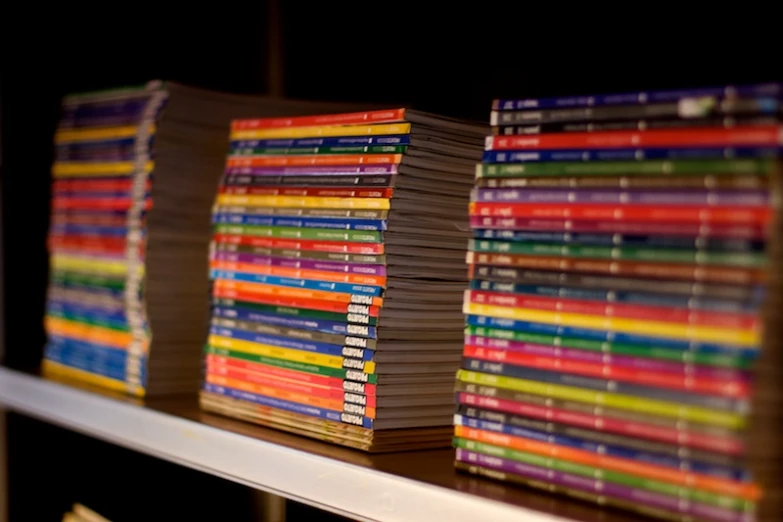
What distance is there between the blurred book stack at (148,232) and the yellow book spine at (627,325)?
59 cm

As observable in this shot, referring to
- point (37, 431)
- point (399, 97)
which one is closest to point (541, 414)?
point (399, 97)

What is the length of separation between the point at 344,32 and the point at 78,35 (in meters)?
0.61

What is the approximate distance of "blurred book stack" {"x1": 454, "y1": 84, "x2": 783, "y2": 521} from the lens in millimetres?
741

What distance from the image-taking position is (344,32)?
5.17ft

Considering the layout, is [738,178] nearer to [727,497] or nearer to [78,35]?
[727,497]

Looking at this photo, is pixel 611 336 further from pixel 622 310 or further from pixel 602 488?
pixel 602 488

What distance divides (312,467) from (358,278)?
21 centimetres

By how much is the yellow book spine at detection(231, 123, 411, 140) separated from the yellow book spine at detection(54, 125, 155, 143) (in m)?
0.25

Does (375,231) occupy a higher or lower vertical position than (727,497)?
higher

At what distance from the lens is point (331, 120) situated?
114cm

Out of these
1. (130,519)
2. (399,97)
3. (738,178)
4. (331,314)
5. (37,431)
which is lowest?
(130,519)

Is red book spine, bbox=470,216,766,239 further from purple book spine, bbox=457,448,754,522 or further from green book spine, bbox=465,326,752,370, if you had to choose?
purple book spine, bbox=457,448,754,522

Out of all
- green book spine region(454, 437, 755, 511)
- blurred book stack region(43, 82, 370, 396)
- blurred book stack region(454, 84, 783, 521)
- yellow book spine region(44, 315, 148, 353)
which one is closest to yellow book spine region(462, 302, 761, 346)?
blurred book stack region(454, 84, 783, 521)

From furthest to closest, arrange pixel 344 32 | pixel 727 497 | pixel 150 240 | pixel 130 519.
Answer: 1. pixel 130 519
2. pixel 344 32
3. pixel 150 240
4. pixel 727 497
